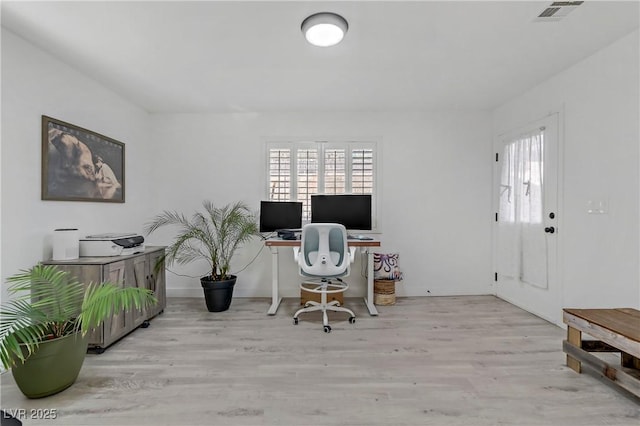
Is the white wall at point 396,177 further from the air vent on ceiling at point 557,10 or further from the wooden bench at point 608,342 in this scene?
the air vent on ceiling at point 557,10

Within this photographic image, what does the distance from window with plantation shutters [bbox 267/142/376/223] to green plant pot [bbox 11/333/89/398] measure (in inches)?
100

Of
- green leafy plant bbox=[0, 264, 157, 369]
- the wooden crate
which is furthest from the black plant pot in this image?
green leafy plant bbox=[0, 264, 157, 369]

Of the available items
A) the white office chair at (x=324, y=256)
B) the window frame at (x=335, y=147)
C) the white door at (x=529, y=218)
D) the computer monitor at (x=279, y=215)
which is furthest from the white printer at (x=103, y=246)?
the white door at (x=529, y=218)

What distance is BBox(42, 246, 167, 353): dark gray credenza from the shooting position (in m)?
2.39

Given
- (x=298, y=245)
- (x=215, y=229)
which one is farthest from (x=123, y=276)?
(x=298, y=245)

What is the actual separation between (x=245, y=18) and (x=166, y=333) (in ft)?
8.84

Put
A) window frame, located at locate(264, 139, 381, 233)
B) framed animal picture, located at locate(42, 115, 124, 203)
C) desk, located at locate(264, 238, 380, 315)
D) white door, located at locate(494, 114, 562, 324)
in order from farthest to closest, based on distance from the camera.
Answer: window frame, located at locate(264, 139, 381, 233), desk, located at locate(264, 238, 380, 315), white door, located at locate(494, 114, 562, 324), framed animal picture, located at locate(42, 115, 124, 203)

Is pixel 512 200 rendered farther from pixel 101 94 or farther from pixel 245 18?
pixel 101 94

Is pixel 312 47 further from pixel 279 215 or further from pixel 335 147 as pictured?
pixel 279 215

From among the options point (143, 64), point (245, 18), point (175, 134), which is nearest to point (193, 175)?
point (175, 134)

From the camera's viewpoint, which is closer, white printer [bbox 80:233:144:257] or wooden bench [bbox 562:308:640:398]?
wooden bench [bbox 562:308:640:398]

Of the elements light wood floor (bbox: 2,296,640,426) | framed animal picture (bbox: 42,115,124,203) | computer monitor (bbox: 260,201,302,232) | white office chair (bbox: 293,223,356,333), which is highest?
framed animal picture (bbox: 42,115,124,203)

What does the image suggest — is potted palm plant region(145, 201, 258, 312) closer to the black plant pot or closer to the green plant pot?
the black plant pot

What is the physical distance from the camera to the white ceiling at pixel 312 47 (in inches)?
77.0
